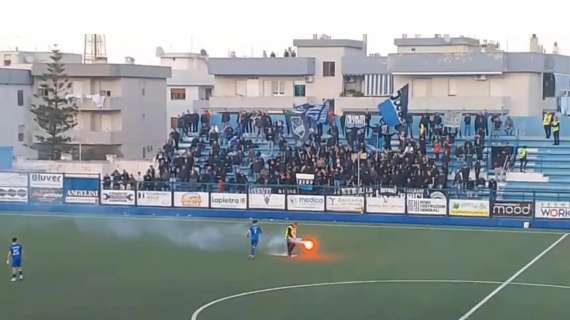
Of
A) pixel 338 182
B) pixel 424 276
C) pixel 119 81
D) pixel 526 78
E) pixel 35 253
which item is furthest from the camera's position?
Answer: pixel 119 81

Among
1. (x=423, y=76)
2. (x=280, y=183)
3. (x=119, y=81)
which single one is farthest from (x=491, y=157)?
(x=119, y=81)

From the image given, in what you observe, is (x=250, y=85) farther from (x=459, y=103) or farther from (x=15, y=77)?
(x=459, y=103)

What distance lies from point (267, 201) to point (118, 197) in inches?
265

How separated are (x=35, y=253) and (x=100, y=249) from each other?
2.17 m

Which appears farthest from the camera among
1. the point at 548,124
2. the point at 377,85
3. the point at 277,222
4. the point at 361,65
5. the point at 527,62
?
the point at 361,65

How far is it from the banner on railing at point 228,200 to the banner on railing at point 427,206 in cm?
707

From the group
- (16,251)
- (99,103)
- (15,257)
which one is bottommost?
(15,257)

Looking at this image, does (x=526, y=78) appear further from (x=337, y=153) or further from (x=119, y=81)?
(x=119, y=81)

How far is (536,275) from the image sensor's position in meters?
31.9

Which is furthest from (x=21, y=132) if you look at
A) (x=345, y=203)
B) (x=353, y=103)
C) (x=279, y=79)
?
(x=345, y=203)

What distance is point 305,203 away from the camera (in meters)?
47.4

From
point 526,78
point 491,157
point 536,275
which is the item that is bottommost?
point 536,275

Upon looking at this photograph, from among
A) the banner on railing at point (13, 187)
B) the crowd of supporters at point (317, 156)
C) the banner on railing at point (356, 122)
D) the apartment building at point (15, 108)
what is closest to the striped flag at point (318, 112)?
the crowd of supporters at point (317, 156)

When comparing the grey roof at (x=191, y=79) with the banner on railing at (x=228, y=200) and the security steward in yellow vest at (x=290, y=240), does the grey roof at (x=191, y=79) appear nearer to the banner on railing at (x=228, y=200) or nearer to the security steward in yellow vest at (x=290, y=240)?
the banner on railing at (x=228, y=200)
